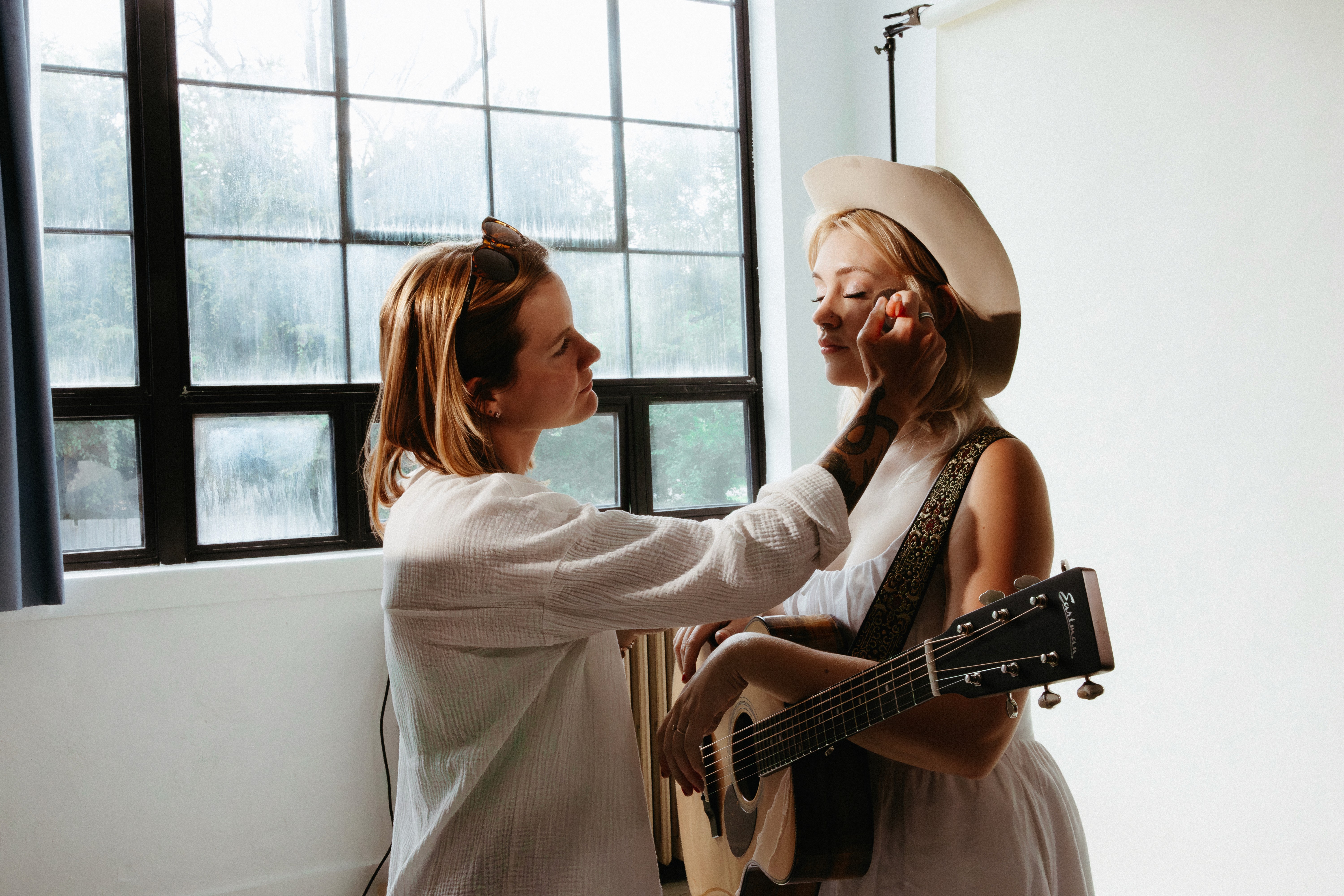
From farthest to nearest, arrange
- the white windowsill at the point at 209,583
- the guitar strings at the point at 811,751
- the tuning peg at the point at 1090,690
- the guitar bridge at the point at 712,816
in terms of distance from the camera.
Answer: the white windowsill at the point at 209,583
the guitar bridge at the point at 712,816
the guitar strings at the point at 811,751
the tuning peg at the point at 1090,690

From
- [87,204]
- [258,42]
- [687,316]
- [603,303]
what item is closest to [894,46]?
[687,316]

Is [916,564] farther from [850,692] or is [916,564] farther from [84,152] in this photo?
[84,152]

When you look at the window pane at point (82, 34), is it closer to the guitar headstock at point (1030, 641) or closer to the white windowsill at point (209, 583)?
the white windowsill at point (209, 583)

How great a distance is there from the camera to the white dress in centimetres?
104

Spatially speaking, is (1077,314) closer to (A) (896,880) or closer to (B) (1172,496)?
(B) (1172,496)

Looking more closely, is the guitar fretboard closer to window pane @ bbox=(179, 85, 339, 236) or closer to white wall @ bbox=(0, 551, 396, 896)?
white wall @ bbox=(0, 551, 396, 896)

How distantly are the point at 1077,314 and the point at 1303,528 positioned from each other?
2.42 feet

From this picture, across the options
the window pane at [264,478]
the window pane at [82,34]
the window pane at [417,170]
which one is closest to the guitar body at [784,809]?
the window pane at [264,478]

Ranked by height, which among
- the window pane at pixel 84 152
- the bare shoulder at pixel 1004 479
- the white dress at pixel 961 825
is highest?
the window pane at pixel 84 152

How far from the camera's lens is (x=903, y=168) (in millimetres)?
1165

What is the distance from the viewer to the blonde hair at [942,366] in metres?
1.20

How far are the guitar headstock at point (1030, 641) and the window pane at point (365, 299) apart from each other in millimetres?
2143

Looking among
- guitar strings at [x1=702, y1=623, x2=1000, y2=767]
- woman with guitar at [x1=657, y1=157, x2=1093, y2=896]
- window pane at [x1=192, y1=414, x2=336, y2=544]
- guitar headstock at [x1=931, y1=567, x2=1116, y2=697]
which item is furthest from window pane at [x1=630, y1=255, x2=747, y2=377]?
guitar headstock at [x1=931, y1=567, x2=1116, y2=697]

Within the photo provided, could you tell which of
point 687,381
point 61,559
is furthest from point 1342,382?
point 61,559
